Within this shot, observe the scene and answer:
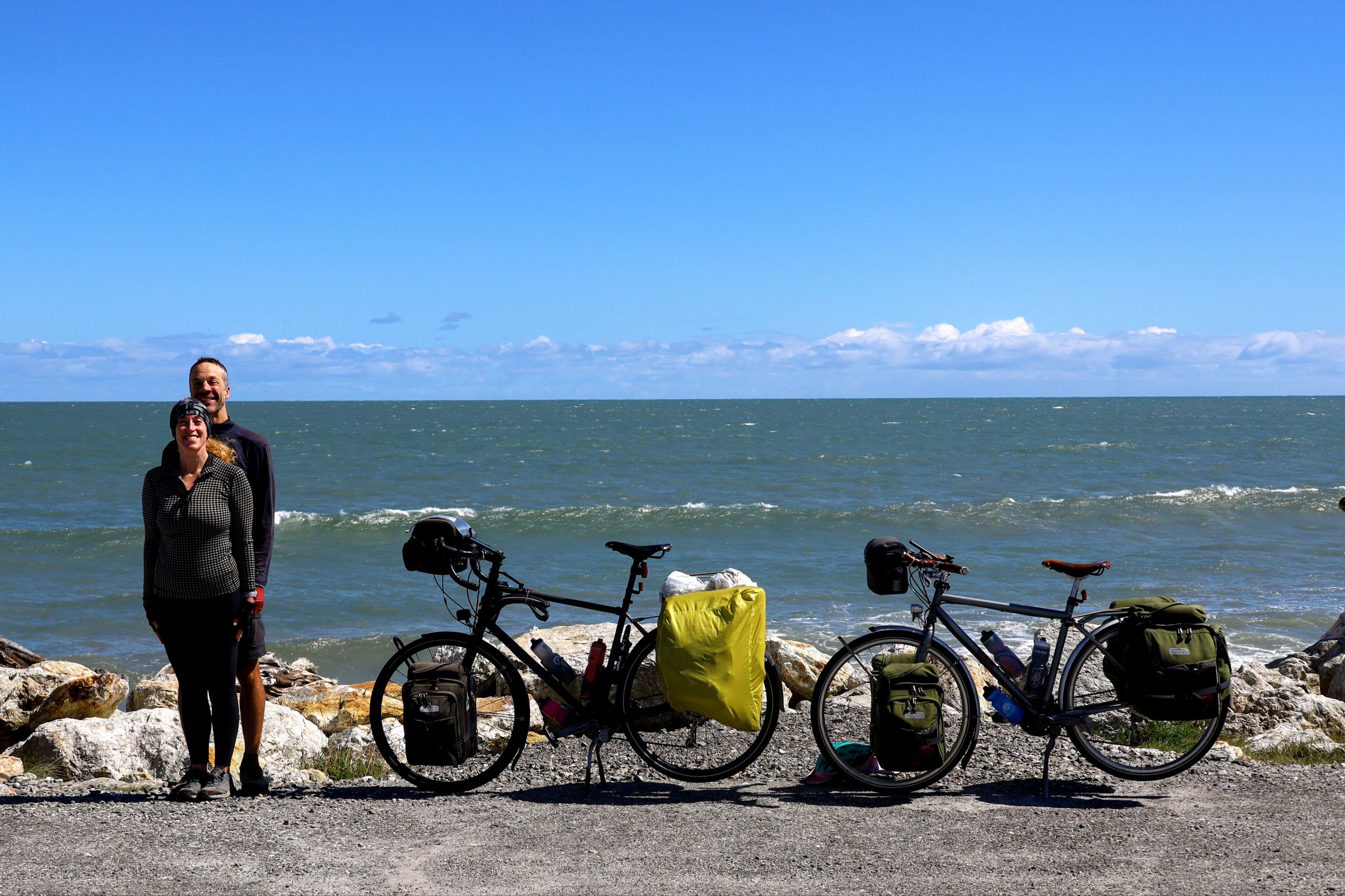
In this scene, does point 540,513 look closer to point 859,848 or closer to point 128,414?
point 859,848

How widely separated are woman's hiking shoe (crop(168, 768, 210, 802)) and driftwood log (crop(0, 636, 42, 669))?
573cm

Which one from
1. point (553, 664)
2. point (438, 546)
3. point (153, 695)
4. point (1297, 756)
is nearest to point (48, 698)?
point (153, 695)

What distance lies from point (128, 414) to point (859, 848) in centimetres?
12186

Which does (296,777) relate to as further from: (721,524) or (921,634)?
(721,524)

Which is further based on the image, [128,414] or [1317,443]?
[128,414]

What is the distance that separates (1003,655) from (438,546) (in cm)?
274

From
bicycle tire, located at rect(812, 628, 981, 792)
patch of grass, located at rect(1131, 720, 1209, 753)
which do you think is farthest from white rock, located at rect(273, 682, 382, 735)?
patch of grass, located at rect(1131, 720, 1209, 753)

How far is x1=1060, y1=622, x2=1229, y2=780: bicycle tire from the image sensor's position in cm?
527

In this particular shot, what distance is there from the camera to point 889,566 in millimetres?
5285

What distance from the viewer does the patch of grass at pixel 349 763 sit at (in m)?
6.04

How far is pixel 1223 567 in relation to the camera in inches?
757

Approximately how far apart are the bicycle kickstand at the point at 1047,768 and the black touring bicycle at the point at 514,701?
125 centimetres

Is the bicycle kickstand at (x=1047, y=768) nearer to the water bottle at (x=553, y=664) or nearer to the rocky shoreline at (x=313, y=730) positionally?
the rocky shoreline at (x=313, y=730)

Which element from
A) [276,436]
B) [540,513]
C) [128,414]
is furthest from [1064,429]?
[128,414]
